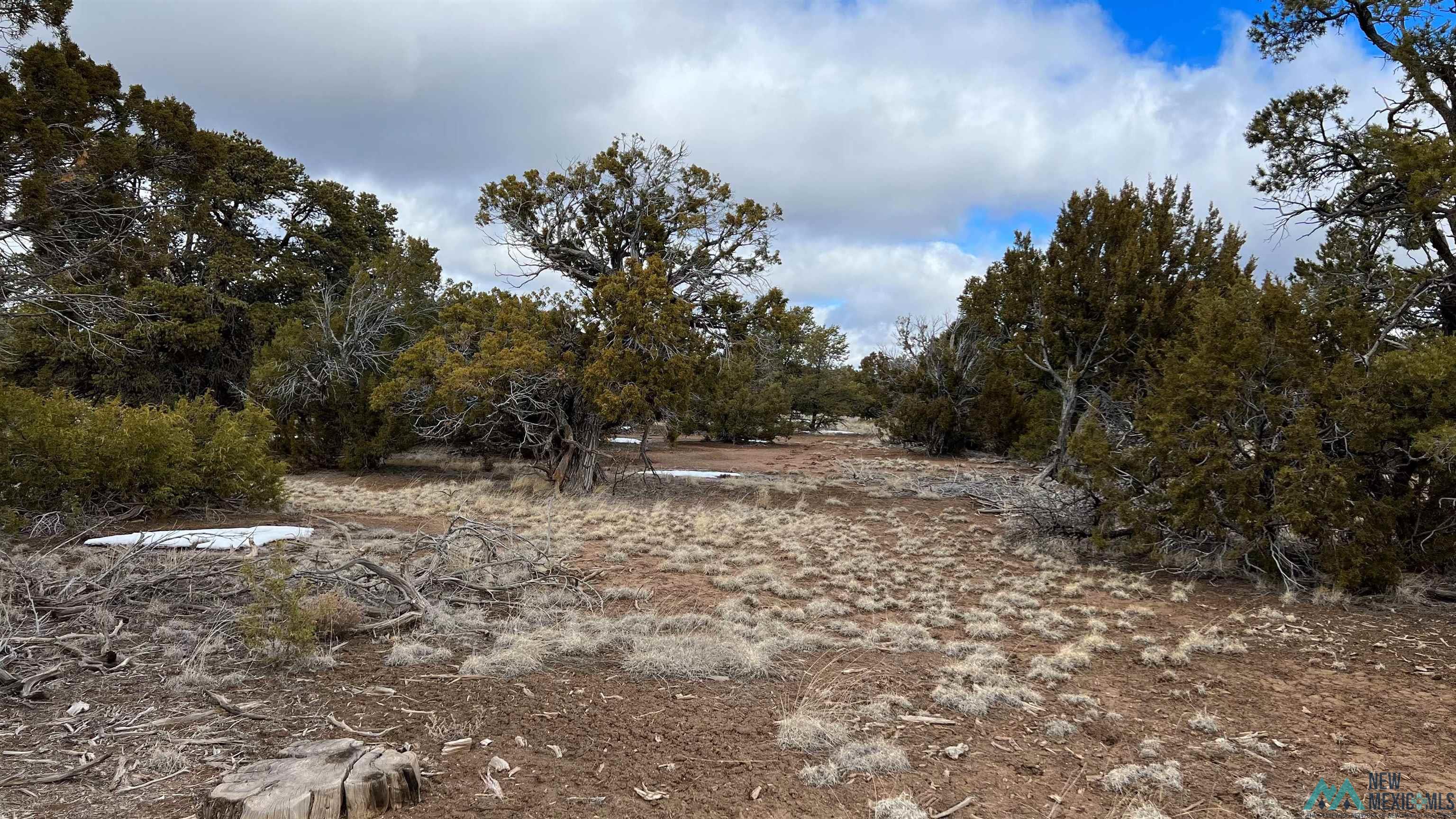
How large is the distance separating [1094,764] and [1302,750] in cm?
119

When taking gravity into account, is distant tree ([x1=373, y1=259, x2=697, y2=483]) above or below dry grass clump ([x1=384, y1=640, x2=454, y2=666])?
above

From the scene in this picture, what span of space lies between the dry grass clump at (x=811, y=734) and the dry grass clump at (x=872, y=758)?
7 centimetres

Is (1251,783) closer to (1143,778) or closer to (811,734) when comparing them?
(1143,778)

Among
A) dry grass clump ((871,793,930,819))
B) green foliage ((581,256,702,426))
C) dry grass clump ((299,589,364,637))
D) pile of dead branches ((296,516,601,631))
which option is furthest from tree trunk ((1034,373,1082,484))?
dry grass clump ((299,589,364,637))

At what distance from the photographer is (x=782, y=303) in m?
15.3

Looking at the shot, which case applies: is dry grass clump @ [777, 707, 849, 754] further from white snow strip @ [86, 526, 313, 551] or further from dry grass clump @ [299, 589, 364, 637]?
white snow strip @ [86, 526, 313, 551]

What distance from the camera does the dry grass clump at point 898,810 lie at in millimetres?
3137

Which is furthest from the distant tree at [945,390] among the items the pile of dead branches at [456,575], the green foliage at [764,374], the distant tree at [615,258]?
the pile of dead branches at [456,575]

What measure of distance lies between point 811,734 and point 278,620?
3545mm

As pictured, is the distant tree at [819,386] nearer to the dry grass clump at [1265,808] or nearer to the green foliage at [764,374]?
the green foliage at [764,374]

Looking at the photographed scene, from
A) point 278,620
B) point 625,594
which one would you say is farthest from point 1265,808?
point 278,620

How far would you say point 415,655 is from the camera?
486cm

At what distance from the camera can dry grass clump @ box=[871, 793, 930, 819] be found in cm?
314

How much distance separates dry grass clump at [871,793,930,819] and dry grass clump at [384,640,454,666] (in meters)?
3.02
